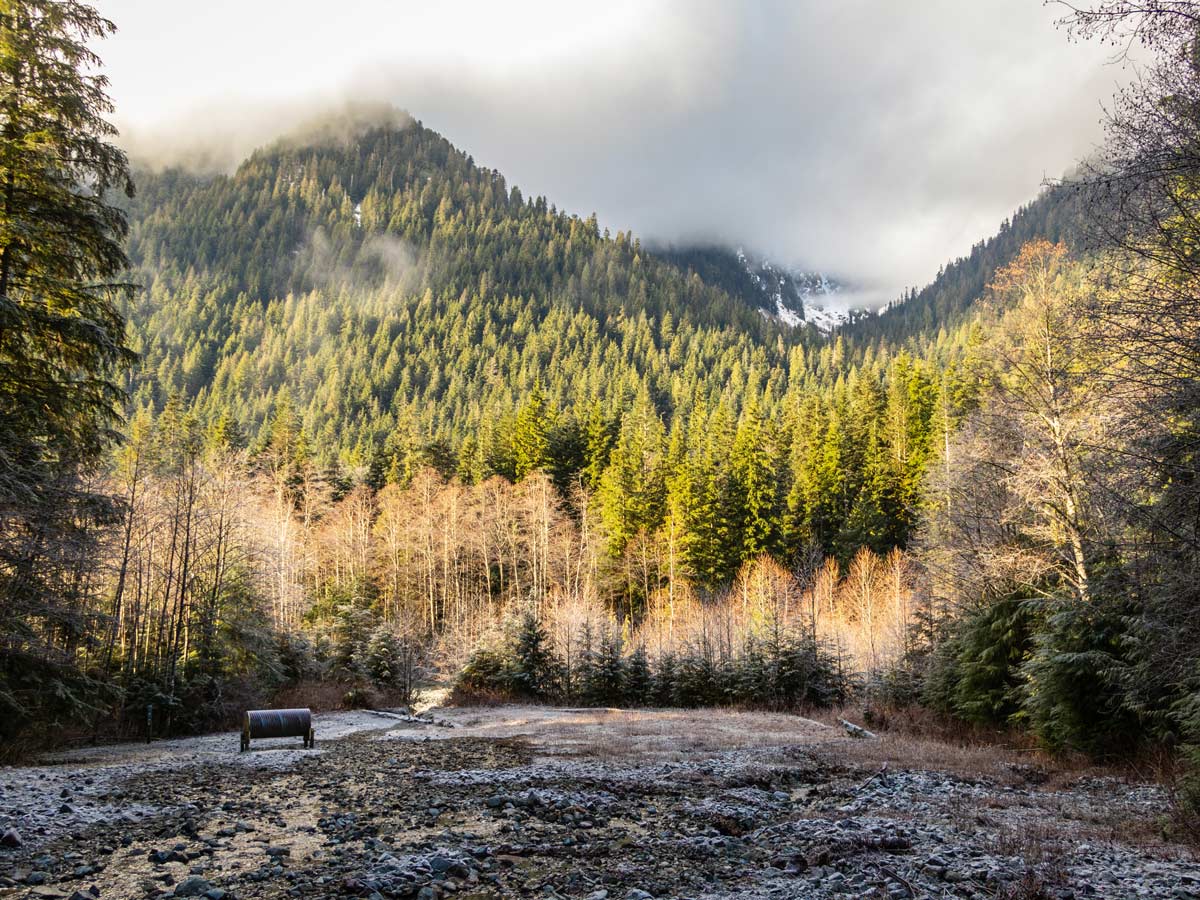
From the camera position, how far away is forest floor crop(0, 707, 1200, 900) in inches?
252

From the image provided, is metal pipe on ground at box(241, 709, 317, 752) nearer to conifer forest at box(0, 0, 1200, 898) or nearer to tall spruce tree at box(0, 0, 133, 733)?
conifer forest at box(0, 0, 1200, 898)

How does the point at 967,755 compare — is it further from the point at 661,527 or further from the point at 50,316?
the point at 661,527

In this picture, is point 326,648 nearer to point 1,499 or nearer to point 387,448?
point 1,499

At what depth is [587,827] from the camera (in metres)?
9.00

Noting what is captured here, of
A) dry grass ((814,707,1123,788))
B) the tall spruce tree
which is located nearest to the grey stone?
the tall spruce tree

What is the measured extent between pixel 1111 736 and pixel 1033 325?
37.6 feet

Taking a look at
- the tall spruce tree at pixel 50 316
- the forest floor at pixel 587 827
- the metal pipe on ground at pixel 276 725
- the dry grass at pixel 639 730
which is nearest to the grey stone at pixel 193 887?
the forest floor at pixel 587 827

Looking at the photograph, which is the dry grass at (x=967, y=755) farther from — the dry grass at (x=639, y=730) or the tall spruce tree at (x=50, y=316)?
the tall spruce tree at (x=50, y=316)

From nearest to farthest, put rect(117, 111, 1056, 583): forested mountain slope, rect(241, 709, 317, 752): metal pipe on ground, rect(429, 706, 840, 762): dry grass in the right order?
rect(429, 706, 840, 762): dry grass
rect(241, 709, 317, 752): metal pipe on ground
rect(117, 111, 1056, 583): forested mountain slope

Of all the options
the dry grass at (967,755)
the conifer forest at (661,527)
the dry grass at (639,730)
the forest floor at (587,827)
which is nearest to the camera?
the forest floor at (587,827)

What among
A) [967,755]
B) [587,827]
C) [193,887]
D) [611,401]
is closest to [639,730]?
[967,755]

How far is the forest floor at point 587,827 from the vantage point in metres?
6.40

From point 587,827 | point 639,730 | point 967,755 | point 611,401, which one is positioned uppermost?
point 611,401

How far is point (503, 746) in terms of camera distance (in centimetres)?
1814
